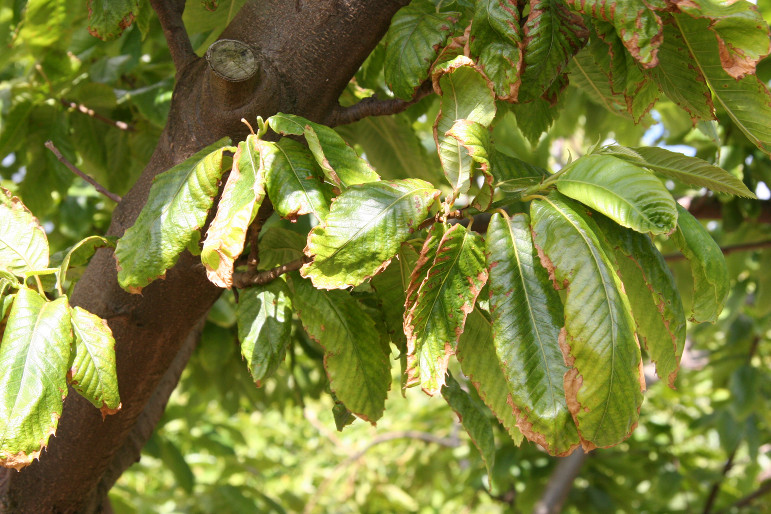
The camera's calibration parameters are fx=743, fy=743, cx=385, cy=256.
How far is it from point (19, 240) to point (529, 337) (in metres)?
0.58

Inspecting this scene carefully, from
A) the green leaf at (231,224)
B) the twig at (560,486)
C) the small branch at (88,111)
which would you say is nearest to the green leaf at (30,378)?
the green leaf at (231,224)

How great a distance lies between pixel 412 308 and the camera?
707mm

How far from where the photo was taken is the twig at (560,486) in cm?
245

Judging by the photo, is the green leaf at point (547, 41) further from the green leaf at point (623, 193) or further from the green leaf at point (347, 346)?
the green leaf at point (347, 346)

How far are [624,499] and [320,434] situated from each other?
2.35 m

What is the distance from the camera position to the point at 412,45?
90cm

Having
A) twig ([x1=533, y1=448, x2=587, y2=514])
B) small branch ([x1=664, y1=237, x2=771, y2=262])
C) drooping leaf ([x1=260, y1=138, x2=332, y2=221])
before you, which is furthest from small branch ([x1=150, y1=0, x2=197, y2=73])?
twig ([x1=533, y1=448, x2=587, y2=514])

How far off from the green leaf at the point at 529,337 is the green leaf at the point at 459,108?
0.31ft

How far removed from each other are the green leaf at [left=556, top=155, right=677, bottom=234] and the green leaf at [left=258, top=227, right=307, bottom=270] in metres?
0.41

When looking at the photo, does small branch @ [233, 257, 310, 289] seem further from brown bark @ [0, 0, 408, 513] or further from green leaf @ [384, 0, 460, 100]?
green leaf @ [384, 0, 460, 100]

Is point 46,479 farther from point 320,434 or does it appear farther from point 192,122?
point 320,434

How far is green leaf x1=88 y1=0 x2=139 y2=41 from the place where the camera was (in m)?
0.96

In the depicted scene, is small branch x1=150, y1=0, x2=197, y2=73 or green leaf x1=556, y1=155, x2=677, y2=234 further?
small branch x1=150, y1=0, x2=197, y2=73

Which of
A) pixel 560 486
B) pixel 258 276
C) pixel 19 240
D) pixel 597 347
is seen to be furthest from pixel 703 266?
pixel 560 486
